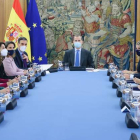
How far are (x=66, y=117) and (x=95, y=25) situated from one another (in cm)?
581

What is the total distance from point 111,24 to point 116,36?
34 cm

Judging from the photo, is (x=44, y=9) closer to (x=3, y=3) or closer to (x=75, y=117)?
(x=3, y=3)

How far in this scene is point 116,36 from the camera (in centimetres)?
750

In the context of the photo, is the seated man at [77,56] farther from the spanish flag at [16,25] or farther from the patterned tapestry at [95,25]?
the patterned tapestry at [95,25]

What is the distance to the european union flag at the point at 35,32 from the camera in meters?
7.21

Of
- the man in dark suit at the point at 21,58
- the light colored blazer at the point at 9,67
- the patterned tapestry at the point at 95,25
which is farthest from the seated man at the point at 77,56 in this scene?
the light colored blazer at the point at 9,67

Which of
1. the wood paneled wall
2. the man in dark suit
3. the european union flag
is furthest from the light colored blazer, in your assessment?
the european union flag

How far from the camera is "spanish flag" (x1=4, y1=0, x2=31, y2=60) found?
6.54 m

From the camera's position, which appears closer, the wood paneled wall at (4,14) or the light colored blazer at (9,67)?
the light colored blazer at (9,67)

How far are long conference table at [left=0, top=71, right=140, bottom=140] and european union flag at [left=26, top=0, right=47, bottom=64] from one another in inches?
171

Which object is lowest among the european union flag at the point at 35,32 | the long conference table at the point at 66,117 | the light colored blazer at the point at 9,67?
the long conference table at the point at 66,117

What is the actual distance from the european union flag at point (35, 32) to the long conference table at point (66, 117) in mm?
4354

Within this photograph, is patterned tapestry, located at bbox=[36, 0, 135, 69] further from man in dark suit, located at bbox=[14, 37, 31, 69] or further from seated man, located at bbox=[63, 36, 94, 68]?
man in dark suit, located at bbox=[14, 37, 31, 69]

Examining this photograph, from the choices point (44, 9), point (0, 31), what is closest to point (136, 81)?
point (0, 31)
